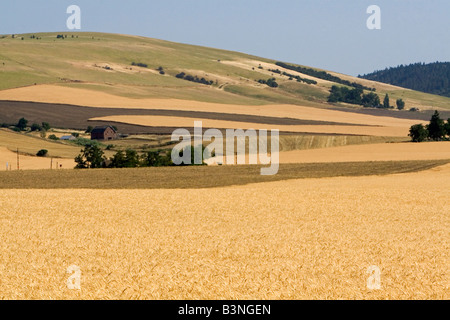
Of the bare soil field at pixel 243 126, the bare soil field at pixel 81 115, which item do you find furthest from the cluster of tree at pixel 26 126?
the bare soil field at pixel 243 126

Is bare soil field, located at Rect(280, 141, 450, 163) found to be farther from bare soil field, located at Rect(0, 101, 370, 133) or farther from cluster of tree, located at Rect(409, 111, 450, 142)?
bare soil field, located at Rect(0, 101, 370, 133)

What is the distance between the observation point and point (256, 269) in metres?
17.2

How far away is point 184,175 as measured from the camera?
184 ft

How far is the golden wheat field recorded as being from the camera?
596 inches

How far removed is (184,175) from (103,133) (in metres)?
50.8

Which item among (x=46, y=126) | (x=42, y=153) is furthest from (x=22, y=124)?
(x=42, y=153)

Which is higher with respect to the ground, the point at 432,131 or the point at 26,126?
the point at 432,131

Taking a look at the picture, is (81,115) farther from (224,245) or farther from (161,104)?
(224,245)

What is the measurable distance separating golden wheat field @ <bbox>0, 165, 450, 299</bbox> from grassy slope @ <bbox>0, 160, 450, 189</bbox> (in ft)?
33.0

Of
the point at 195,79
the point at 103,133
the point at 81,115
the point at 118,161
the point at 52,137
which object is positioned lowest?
the point at 118,161

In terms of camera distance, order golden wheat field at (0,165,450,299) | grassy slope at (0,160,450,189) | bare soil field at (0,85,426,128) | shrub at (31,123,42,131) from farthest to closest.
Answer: bare soil field at (0,85,426,128) → shrub at (31,123,42,131) → grassy slope at (0,160,450,189) → golden wheat field at (0,165,450,299)

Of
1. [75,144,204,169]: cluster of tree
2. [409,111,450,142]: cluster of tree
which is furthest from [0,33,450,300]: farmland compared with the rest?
[409,111,450,142]: cluster of tree
